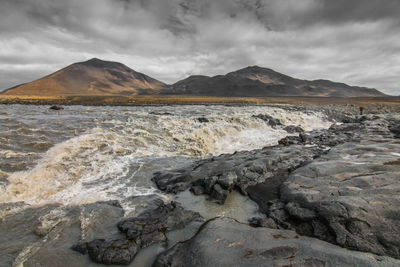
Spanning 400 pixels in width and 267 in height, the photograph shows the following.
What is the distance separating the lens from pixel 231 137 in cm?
1991

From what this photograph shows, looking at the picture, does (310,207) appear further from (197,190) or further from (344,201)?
(197,190)

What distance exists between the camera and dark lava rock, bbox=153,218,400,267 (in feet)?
12.5

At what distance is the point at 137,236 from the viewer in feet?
17.4

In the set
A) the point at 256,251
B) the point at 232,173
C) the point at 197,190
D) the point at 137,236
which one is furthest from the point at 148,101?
the point at 256,251

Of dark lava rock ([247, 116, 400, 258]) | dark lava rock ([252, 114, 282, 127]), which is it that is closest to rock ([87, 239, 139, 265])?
dark lava rock ([247, 116, 400, 258])

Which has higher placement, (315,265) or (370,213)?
(370,213)

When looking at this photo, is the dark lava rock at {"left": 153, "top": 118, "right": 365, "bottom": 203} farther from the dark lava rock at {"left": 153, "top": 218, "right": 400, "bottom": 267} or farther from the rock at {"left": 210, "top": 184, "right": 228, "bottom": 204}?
the dark lava rock at {"left": 153, "top": 218, "right": 400, "bottom": 267}

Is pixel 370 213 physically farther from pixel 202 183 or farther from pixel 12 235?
pixel 12 235

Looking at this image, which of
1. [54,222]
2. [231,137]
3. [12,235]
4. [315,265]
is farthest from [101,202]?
[231,137]

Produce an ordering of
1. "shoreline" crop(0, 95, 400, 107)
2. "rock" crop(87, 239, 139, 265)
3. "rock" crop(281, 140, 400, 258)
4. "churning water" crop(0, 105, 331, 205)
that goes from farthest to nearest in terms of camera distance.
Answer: "shoreline" crop(0, 95, 400, 107) → "churning water" crop(0, 105, 331, 205) → "rock" crop(87, 239, 139, 265) → "rock" crop(281, 140, 400, 258)

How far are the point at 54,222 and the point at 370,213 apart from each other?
8.66 m

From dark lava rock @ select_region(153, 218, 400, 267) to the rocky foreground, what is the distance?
0.02 m

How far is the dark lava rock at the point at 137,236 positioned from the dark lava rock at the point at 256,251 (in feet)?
2.46

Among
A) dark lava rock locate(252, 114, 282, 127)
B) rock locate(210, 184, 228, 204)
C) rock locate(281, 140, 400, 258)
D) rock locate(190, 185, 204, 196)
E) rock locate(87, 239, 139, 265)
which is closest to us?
rock locate(281, 140, 400, 258)
